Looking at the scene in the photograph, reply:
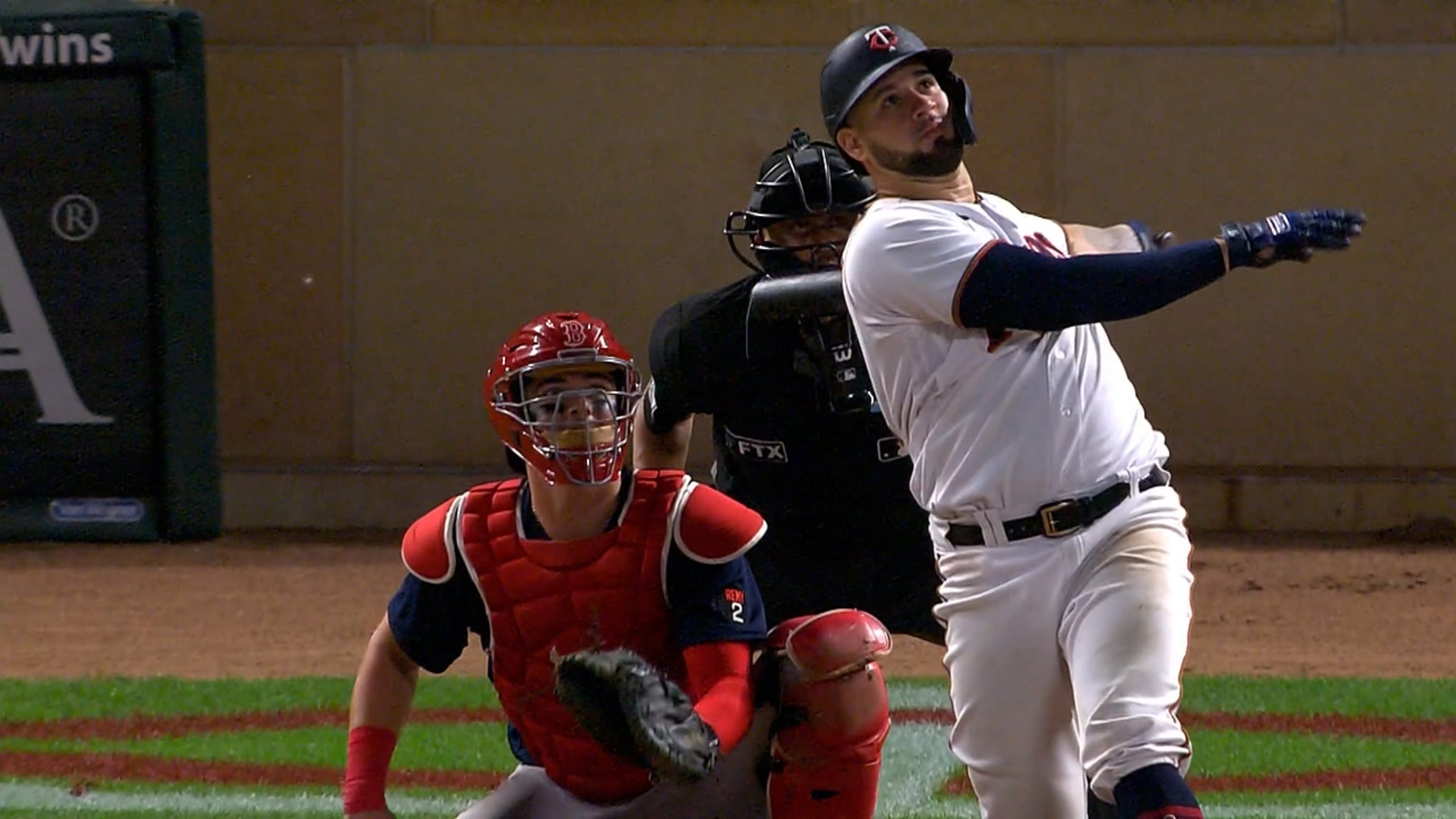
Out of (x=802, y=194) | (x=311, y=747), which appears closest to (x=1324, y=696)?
(x=802, y=194)

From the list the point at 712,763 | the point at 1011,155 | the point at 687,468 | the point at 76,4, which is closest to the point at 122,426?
the point at 76,4

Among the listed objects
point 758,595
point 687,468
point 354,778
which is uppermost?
point 758,595

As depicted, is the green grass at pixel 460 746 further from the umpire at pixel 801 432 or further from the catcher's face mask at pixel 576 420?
the catcher's face mask at pixel 576 420

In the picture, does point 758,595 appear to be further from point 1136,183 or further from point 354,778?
point 1136,183

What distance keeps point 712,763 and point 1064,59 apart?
297 inches

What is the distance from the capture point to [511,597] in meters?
3.45

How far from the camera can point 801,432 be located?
465cm

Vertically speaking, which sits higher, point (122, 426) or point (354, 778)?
point (354, 778)

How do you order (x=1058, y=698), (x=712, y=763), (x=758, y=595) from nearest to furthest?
(x=712, y=763)
(x=1058, y=698)
(x=758, y=595)

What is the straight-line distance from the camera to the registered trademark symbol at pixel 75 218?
29.7 ft

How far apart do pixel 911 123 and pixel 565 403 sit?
0.81 metres

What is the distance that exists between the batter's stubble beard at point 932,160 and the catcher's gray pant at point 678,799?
3.33 feet

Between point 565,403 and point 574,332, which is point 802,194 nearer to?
point 574,332

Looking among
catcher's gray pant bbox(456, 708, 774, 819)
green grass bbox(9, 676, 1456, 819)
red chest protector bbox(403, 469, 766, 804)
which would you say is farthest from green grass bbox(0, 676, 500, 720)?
red chest protector bbox(403, 469, 766, 804)
